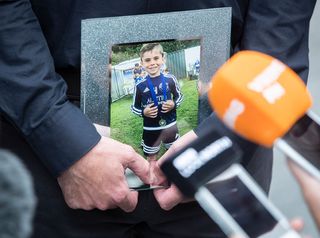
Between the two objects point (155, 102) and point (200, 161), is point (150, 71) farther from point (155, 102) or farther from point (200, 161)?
point (200, 161)

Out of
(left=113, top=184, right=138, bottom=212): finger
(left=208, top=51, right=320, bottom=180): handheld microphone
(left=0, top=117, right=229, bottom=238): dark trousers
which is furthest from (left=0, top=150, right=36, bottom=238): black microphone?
(left=208, top=51, right=320, bottom=180): handheld microphone

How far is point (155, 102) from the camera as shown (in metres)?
1.20

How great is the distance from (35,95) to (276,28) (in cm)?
47

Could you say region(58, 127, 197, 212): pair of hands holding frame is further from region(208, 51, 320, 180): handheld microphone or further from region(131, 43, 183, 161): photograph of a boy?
region(208, 51, 320, 180): handheld microphone

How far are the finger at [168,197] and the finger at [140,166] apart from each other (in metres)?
0.04

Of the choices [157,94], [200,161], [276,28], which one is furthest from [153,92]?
[200,161]

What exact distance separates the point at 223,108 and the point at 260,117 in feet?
0.16

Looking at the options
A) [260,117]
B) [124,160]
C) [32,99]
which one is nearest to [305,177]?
[260,117]

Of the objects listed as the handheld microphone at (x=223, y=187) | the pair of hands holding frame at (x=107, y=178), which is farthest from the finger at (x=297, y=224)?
the pair of hands holding frame at (x=107, y=178)

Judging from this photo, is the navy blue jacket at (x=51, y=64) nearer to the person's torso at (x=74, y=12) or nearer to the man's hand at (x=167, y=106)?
the person's torso at (x=74, y=12)

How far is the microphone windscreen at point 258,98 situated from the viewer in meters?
0.78

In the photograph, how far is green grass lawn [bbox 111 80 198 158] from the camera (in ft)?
3.91

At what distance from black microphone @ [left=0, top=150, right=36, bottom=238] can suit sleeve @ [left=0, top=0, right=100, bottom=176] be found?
0.07m

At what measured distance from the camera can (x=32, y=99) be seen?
3.81ft
